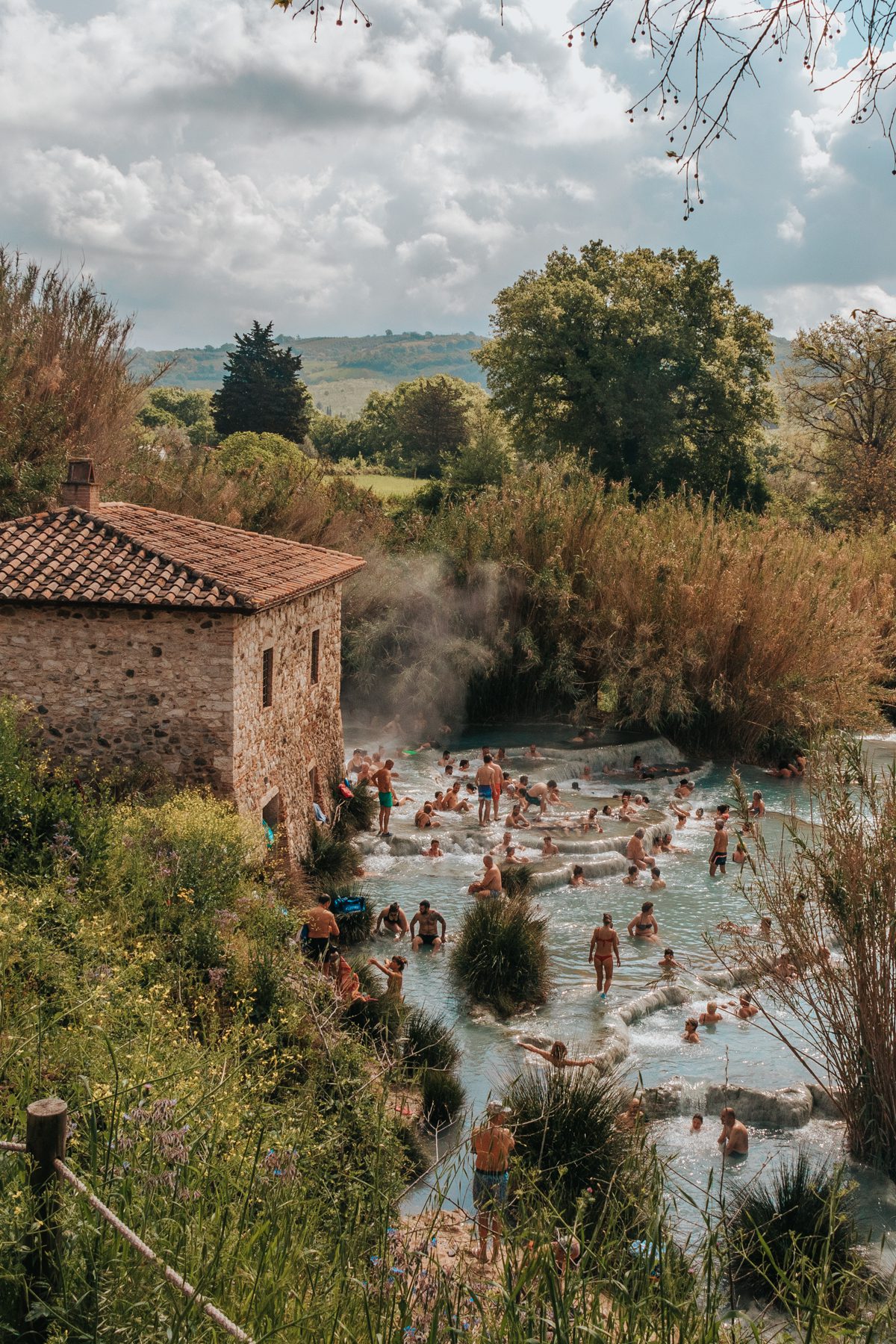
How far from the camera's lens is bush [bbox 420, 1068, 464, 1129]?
10.6 meters

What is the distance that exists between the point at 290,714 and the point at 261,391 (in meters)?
41.8

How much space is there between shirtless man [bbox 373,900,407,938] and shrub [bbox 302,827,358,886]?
73.7 inches

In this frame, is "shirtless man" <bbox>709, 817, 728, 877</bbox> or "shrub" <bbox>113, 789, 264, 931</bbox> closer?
"shrub" <bbox>113, 789, 264, 931</bbox>

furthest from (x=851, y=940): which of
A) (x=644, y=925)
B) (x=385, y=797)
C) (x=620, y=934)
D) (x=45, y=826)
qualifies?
(x=385, y=797)

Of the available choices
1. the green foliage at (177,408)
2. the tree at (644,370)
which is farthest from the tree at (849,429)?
the green foliage at (177,408)

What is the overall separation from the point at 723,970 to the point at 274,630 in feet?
24.7

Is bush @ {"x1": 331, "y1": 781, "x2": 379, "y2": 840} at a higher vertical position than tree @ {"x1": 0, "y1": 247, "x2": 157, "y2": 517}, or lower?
lower

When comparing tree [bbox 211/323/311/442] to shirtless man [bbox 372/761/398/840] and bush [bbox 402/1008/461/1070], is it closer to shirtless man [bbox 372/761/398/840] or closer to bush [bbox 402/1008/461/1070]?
shirtless man [bbox 372/761/398/840]

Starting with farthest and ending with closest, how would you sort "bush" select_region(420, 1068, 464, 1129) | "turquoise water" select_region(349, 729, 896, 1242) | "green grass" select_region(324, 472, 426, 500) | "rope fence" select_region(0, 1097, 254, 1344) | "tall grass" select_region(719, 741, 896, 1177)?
"green grass" select_region(324, 472, 426, 500)
"turquoise water" select_region(349, 729, 896, 1242)
"bush" select_region(420, 1068, 464, 1129)
"tall grass" select_region(719, 741, 896, 1177)
"rope fence" select_region(0, 1097, 254, 1344)

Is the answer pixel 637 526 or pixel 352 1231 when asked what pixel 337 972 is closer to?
pixel 352 1231

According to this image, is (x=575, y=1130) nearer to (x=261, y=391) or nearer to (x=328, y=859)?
(x=328, y=859)

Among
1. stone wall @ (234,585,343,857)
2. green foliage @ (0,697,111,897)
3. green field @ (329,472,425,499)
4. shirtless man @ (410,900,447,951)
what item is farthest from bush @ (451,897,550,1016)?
green field @ (329,472,425,499)

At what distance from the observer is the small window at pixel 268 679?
624 inches

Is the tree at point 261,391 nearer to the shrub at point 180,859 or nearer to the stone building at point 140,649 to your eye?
the stone building at point 140,649
